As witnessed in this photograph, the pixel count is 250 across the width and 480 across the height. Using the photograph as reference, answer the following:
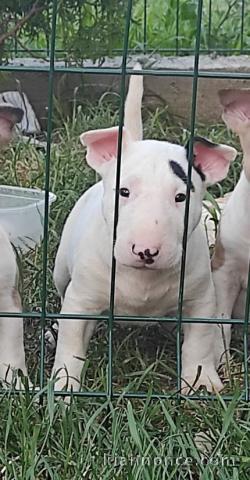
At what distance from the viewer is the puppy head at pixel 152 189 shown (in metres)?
2.78

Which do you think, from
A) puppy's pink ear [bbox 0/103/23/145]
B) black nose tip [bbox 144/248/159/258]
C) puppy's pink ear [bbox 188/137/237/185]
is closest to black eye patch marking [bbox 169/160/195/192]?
puppy's pink ear [bbox 188/137/237/185]

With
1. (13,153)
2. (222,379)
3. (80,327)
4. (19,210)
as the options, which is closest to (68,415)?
(80,327)

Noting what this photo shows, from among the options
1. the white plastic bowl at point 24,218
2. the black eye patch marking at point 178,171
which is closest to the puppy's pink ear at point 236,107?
the black eye patch marking at point 178,171

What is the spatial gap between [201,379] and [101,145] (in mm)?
771

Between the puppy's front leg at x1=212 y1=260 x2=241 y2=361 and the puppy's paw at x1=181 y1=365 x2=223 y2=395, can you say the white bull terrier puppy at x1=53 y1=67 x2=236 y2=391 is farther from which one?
the puppy's front leg at x1=212 y1=260 x2=241 y2=361

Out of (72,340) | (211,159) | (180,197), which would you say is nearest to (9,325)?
(72,340)

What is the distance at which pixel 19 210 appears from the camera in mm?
4371

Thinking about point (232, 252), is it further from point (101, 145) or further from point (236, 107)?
point (101, 145)

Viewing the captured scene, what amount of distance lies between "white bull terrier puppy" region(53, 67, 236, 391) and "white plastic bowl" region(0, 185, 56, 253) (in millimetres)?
911

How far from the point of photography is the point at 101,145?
3.11 metres

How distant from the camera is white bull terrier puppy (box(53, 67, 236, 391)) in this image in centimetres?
286

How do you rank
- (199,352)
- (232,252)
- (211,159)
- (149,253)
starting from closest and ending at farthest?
(149,253) → (211,159) → (199,352) → (232,252)

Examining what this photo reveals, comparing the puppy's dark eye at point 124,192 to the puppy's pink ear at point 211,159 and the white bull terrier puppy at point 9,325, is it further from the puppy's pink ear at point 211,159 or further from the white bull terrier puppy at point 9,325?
the white bull terrier puppy at point 9,325

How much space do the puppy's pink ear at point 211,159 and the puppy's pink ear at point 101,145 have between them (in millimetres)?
217
